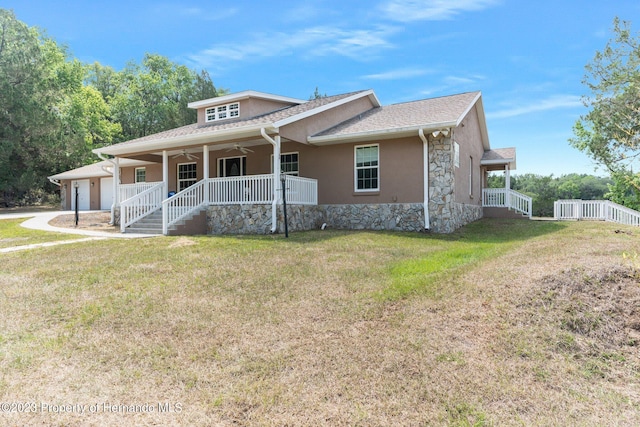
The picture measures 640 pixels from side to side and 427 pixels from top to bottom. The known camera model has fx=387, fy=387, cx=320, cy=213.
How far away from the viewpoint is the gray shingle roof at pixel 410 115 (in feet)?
40.2

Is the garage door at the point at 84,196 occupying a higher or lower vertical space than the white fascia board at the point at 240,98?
lower

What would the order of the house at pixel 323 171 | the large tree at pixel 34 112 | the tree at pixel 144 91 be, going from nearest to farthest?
the house at pixel 323 171
the large tree at pixel 34 112
the tree at pixel 144 91

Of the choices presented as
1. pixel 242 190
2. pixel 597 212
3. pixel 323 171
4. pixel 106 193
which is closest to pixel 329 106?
pixel 323 171

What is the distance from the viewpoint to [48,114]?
82.6 ft

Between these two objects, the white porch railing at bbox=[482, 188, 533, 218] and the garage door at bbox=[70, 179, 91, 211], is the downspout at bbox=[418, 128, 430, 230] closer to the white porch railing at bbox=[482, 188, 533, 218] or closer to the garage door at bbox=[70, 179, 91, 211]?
the white porch railing at bbox=[482, 188, 533, 218]

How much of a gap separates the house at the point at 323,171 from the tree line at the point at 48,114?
12890 mm

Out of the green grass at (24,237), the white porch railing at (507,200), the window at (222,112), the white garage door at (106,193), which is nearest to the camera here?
the green grass at (24,237)

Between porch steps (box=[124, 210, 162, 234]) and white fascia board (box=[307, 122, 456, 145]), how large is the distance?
5831 millimetres

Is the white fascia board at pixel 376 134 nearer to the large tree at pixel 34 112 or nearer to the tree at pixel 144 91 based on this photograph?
the large tree at pixel 34 112

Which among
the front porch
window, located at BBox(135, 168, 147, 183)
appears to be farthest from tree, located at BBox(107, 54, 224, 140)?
the front porch

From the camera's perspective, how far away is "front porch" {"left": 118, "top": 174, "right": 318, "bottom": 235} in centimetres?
1215

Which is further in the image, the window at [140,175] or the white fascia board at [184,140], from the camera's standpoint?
the window at [140,175]

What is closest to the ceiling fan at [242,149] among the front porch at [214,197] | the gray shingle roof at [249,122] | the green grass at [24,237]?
the gray shingle roof at [249,122]

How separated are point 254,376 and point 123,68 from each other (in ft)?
159
